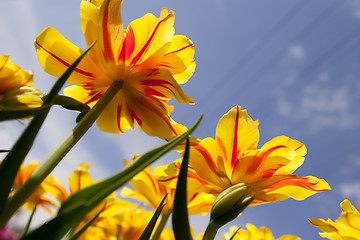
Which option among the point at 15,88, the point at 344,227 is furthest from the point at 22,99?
the point at 344,227

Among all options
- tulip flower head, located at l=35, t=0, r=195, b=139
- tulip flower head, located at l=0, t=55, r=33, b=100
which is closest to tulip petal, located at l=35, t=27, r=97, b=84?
tulip flower head, located at l=35, t=0, r=195, b=139

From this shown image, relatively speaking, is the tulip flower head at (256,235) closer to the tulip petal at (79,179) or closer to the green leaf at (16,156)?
the tulip petal at (79,179)

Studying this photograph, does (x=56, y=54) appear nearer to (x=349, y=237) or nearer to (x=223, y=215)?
(x=223, y=215)

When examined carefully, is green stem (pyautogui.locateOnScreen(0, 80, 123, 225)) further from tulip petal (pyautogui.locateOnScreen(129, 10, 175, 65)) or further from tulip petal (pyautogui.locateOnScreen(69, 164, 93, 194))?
tulip petal (pyautogui.locateOnScreen(69, 164, 93, 194))

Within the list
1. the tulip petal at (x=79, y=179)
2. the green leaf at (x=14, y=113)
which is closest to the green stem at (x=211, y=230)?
the green leaf at (x=14, y=113)

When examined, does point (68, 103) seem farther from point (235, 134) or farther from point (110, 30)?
point (235, 134)
